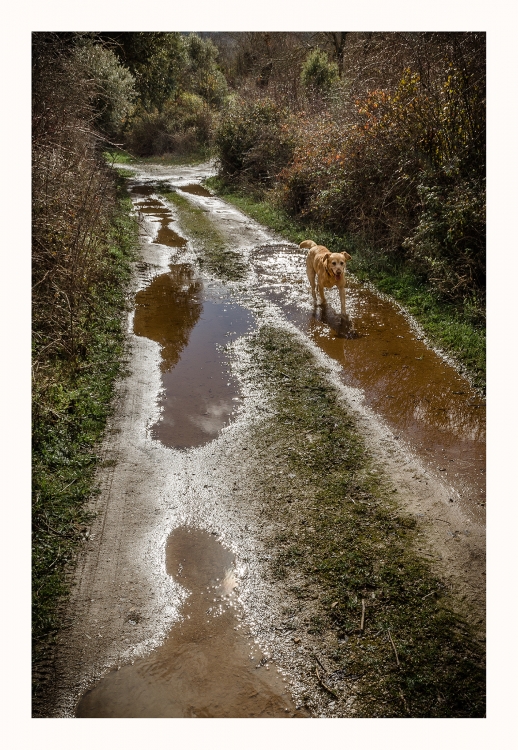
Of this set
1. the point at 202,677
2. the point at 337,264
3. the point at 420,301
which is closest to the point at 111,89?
the point at 337,264

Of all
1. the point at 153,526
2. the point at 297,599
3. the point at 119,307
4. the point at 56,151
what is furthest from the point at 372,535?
the point at 56,151

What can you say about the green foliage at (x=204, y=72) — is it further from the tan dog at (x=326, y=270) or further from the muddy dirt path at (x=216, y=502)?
the muddy dirt path at (x=216, y=502)

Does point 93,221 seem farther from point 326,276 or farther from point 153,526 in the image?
point 153,526

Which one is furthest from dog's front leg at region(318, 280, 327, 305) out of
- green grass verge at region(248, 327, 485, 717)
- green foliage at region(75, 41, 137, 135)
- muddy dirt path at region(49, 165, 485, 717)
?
green foliage at region(75, 41, 137, 135)

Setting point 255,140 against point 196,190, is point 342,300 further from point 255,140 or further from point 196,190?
point 196,190

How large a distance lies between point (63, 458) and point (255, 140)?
17597 millimetres

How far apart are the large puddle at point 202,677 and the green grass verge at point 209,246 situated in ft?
27.0

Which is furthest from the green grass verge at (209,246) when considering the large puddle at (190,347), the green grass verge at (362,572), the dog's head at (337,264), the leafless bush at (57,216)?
the green grass verge at (362,572)

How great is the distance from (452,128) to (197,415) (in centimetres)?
599

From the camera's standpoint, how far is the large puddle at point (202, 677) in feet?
9.95

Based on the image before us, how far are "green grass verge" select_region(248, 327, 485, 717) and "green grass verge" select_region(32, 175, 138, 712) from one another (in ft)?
5.05

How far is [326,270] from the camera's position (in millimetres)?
8852

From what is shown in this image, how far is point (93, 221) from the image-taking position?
31.1ft

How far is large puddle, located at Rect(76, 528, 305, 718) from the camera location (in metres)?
3.03
